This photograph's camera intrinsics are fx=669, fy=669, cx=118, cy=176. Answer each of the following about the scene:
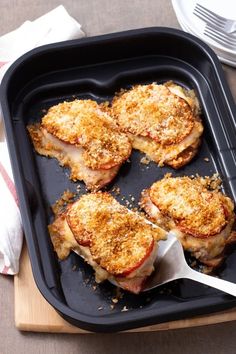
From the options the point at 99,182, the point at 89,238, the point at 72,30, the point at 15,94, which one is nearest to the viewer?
the point at 89,238

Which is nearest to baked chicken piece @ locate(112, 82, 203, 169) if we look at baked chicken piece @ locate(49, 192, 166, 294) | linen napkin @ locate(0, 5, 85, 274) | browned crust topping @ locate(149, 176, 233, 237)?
browned crust topping @ locate(149, 176, 233, 237)

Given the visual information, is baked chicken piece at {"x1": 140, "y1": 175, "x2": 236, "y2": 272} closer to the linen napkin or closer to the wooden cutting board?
the wooden cutting board

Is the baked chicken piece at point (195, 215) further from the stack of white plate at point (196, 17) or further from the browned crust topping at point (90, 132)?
the stack of white plate at point (196, 17)

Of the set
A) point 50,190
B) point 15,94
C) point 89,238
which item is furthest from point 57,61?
point 89,238

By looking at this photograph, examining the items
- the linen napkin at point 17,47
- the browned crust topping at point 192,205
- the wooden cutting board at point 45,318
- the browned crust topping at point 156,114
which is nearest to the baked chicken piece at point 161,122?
the browned crust topping at point 156,114

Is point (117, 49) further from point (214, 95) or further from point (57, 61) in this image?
point (214, 95)

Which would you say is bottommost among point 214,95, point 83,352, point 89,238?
point 83,352
